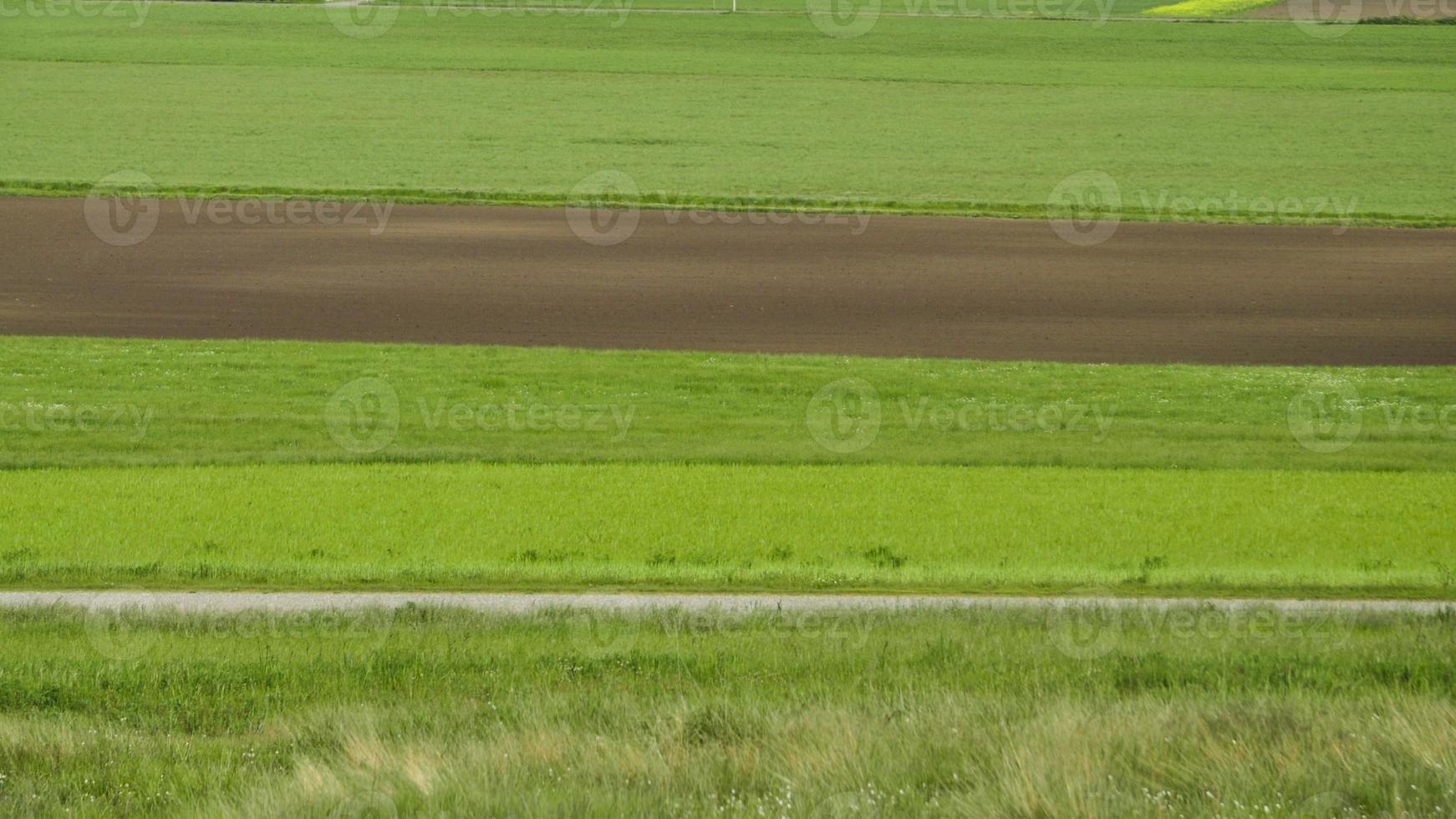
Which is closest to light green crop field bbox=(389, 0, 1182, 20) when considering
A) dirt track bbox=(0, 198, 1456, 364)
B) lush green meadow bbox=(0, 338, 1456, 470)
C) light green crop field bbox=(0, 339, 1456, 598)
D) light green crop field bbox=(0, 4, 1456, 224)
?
light green crop field bbox=(0, 4, 1456, 224)

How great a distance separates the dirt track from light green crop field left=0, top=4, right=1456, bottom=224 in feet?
10.5

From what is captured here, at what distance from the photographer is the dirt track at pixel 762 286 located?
82.0 feet

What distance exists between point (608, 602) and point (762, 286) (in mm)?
17786

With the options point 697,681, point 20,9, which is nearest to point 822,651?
point 697,681

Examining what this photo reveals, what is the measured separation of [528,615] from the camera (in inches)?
413

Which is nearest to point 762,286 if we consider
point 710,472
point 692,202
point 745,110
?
point 692,202

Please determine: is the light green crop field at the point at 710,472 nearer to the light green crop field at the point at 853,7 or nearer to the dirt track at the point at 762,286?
the dirt track at the point at 762,286

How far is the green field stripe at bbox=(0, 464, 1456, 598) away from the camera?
12.2 m

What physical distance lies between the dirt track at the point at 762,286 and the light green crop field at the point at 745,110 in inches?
126

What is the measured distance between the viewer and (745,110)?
167ft

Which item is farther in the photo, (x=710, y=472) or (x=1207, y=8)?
(x=1207, y=8)

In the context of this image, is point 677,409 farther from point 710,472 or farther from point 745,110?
point 745,110

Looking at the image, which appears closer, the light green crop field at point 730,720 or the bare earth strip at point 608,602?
the light green crop field at point 730,720

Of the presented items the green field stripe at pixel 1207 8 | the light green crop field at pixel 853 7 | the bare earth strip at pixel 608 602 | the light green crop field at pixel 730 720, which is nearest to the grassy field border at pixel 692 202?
the bare earth strip at pixel 608 602
